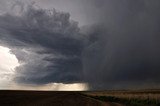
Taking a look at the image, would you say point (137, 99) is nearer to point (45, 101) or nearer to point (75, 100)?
point (75, 100)

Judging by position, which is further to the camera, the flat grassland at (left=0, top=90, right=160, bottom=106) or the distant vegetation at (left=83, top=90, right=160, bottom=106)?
the distant vegetation at (left=83, top=90, right=160, bottom=106)

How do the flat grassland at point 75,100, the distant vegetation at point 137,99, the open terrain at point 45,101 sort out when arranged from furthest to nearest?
the distant vegetation at point 137,99 → the flat grassland at point 75,100 → the open terrain at point 45,101

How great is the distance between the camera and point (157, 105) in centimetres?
3225

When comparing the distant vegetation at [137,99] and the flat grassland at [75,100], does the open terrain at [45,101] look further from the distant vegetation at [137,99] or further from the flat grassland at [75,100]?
the distant vegetation at [137,99]

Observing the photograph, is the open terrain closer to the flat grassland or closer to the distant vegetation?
the flat grassland

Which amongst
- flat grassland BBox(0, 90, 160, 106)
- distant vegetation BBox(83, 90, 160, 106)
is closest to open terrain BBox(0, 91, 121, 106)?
flat grassland BBox(0, 90, 160, 106)

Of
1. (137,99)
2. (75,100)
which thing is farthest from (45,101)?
(137,99)

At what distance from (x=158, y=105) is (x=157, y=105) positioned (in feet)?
0.50

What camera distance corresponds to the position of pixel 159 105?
32094 millimetres

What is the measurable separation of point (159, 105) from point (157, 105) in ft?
0.82

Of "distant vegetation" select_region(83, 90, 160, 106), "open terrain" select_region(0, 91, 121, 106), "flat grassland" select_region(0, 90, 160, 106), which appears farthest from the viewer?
"distant vegetation" select_region(83, 90, 160, 106)

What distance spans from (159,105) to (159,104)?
3.43 feet

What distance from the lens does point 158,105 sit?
105 ft

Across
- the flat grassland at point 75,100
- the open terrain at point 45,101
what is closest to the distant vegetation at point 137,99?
the flat grassland at point 75,100
